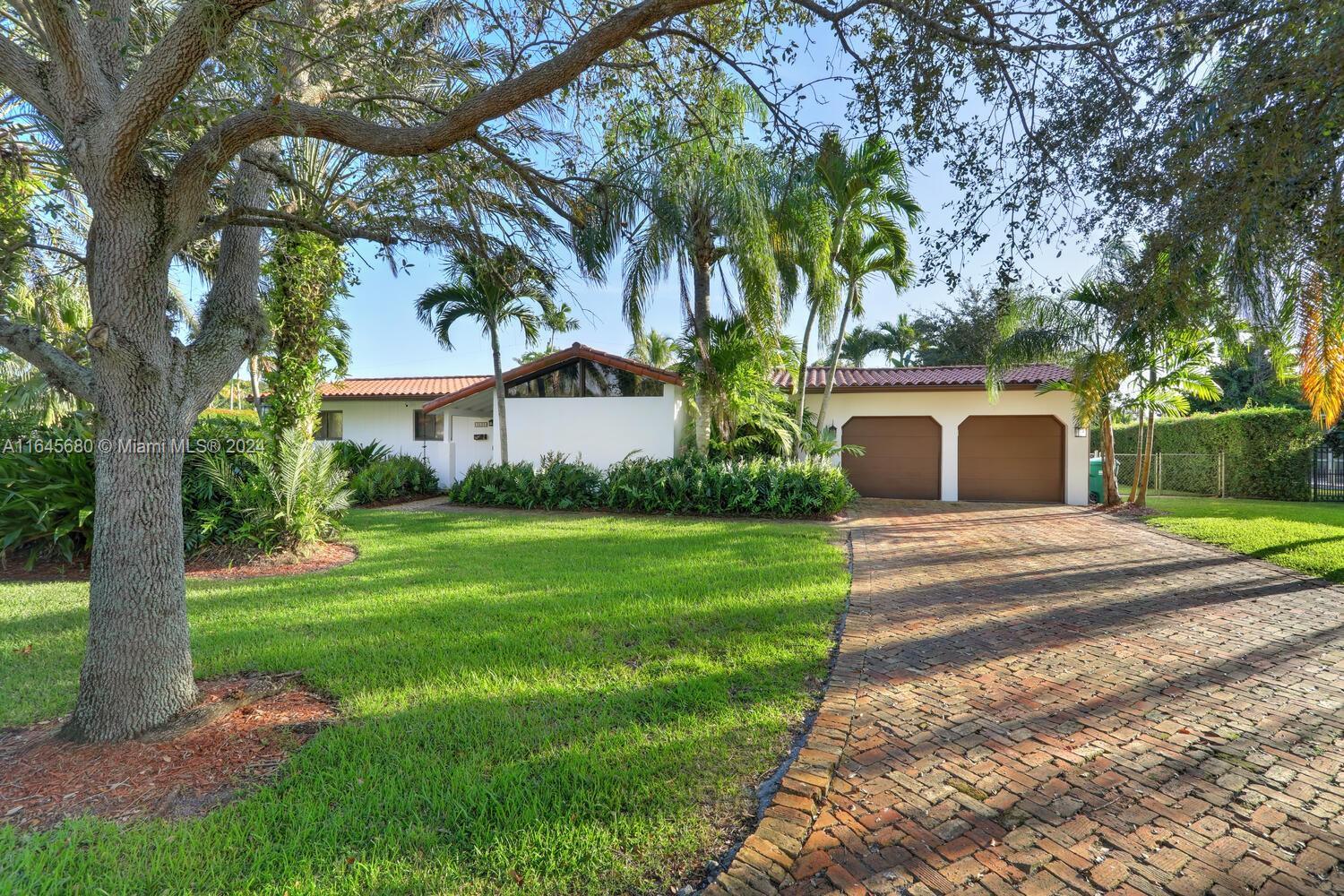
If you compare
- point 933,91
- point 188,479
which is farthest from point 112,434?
point 188,479

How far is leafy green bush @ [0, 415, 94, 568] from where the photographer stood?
766cm

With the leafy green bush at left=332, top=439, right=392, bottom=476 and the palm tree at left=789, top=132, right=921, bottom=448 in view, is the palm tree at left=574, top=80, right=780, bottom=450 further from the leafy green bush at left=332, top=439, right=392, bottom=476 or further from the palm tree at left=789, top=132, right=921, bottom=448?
the leafy green bush at left=332, top=439, right=392, bottom=476

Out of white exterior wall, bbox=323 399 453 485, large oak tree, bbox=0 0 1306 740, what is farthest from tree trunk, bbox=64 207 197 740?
white exterior wall, bbox=323 399 453 485

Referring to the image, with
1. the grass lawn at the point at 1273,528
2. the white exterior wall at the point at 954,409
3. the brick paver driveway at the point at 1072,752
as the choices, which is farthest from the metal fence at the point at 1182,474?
the brick paver driveway at the point at 1072,752

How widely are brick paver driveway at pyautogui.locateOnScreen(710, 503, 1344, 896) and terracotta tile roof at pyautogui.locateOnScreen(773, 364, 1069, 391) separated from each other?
953cm

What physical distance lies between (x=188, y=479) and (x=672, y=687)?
8.53 m

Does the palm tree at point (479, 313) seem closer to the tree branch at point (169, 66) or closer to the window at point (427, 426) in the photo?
the window at point (427, 426)

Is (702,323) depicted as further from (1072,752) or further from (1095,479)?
(1095,479)

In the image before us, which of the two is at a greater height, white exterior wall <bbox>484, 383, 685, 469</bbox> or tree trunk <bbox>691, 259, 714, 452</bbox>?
tree trunk <bbox>691, 259, 714, 452</bbox>

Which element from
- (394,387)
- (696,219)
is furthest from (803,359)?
(394,387)

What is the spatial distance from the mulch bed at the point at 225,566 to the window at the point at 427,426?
36.1 ft

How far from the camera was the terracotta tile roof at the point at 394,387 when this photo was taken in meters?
19.3

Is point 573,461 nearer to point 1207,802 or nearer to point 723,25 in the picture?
point 723,25

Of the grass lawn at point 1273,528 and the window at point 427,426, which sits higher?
the window at point 427,426
